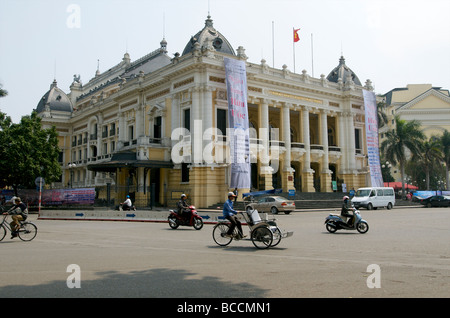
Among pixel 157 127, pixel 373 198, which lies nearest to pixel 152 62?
pixel 157 127

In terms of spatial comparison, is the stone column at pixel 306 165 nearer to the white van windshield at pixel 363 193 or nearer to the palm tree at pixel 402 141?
the white van windshield at pixel 363 193

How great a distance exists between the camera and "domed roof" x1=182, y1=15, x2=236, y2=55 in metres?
38.9

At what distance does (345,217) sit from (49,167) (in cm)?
3144

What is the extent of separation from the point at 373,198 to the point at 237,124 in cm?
1324

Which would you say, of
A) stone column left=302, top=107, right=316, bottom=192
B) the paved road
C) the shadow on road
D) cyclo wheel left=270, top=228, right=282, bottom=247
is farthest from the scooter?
stone column left=302, top=107, right=316, bottom=192

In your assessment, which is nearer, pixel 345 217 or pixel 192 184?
pixel 345 217

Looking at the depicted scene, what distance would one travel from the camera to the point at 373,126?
1764 inches

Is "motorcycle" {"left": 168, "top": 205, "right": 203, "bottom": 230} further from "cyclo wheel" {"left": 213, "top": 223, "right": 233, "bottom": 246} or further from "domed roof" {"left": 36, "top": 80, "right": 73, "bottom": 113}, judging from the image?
"domed roof" {"left": 36, "top": 80, "right": 73, "bottom": 113}

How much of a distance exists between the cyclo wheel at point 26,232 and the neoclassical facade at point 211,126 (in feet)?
55.4

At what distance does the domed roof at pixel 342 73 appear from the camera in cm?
5028

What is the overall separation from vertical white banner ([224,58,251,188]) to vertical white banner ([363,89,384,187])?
54.5 feet

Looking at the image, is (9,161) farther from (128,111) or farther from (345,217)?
(345,217)
